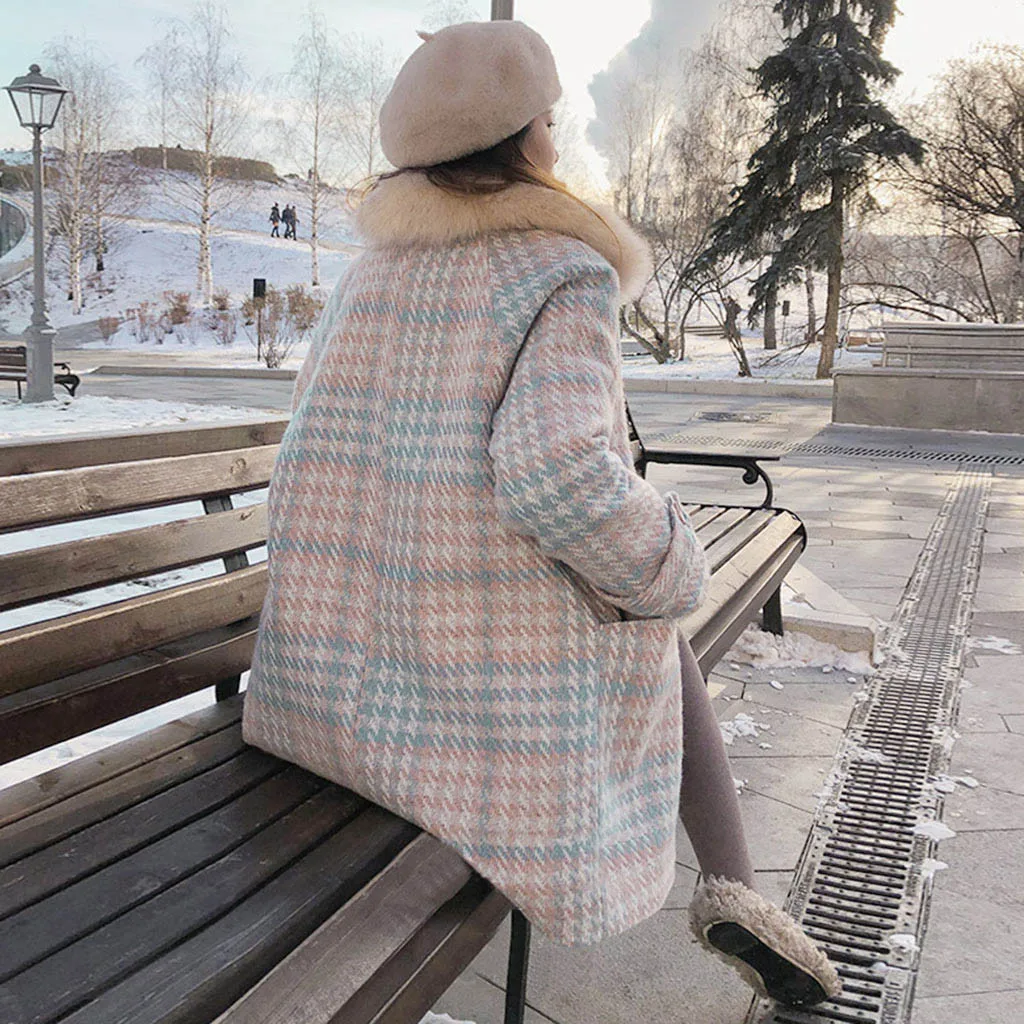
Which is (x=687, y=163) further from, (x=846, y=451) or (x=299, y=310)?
(x=846, y=451)

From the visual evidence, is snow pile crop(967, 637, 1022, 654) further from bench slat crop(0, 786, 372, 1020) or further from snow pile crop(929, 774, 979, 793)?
bench slat crop(0, 786, 372, 1020)

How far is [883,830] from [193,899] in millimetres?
1884

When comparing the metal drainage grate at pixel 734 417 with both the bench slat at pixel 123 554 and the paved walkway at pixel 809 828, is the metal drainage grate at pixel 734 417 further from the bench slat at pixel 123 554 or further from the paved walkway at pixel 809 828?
the bench slat at pixel 123 554

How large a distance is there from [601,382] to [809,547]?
179 inches

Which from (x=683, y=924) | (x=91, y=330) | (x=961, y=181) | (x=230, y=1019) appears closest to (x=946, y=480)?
(x=683, y=924)

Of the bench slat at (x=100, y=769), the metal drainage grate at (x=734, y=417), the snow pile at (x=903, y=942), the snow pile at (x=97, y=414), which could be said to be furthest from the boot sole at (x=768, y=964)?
the metal drainage grate at (x=734, y=417)

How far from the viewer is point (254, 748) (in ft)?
6.06

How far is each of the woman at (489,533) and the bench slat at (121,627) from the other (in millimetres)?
404

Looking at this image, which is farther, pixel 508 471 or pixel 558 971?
pixel 558 971

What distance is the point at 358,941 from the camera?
1307 millimetres

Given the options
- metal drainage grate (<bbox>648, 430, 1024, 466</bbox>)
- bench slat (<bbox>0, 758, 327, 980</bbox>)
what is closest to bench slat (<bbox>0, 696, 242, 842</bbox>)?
bench slat (<bbox>0, 758, 327, 980</bbox>)

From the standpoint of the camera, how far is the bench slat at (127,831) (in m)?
1.41

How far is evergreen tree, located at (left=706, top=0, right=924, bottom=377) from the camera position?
20547mm

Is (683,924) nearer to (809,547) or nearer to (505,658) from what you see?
(505,658)
